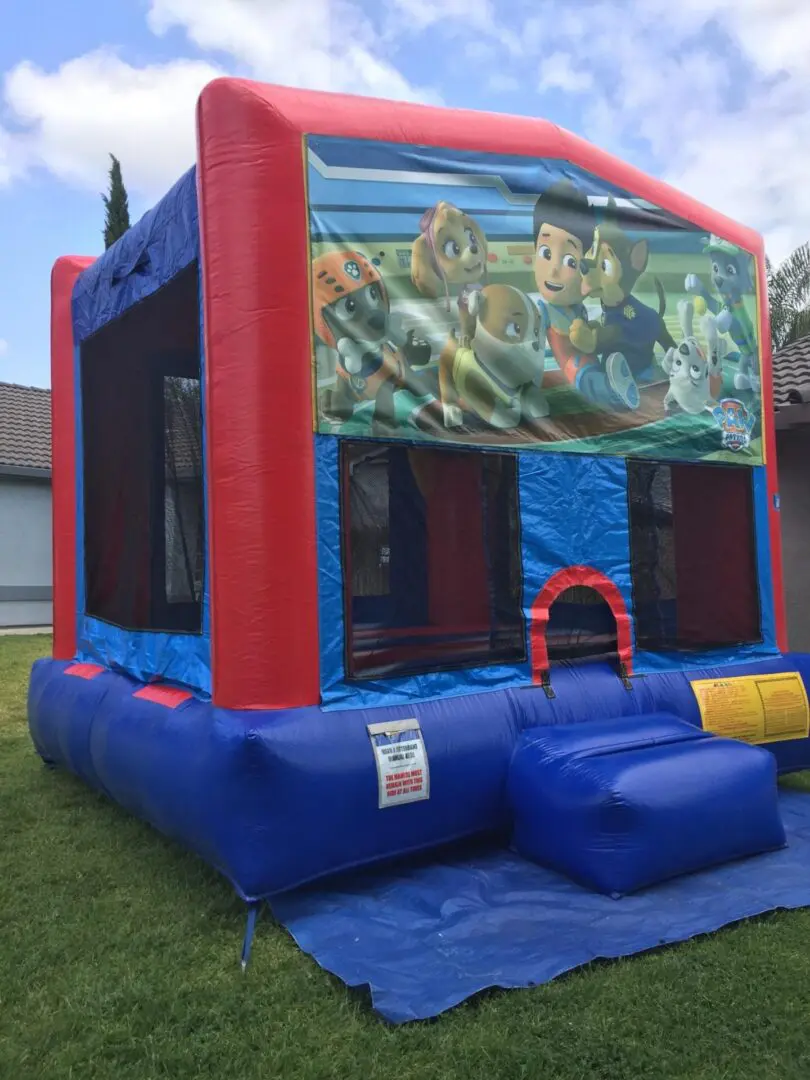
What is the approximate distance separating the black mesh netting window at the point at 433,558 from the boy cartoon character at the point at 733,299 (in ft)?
5.90

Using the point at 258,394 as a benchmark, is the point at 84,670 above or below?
below

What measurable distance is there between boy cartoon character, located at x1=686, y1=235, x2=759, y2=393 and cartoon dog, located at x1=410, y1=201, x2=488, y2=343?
1.56m

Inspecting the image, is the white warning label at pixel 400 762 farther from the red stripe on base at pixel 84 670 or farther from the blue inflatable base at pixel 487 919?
the red stripe on base at pixel 84 670

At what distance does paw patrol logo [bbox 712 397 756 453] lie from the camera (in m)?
5.15

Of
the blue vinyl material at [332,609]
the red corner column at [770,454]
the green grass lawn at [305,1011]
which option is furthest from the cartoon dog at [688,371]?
the green grass lawn at [305,1011]

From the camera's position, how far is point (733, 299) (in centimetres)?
526

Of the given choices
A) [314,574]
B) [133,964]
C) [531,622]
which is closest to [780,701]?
[531,622]

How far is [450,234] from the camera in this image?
4.04 m

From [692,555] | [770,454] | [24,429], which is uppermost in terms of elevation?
[24,429]

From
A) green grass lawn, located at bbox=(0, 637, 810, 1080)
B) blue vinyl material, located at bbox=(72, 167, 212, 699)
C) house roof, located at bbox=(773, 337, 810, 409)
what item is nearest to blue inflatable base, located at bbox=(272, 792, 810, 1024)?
green grass lawn, located at bbox=(0, 637, 810, 1080)

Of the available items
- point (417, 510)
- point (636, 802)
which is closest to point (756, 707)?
point (636, 802)

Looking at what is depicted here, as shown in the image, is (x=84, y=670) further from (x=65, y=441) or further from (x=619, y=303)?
(x=619, y=303)

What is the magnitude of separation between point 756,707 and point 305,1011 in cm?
311

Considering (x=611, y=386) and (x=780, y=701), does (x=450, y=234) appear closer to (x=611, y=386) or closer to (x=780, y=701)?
(x=611, y=386)
